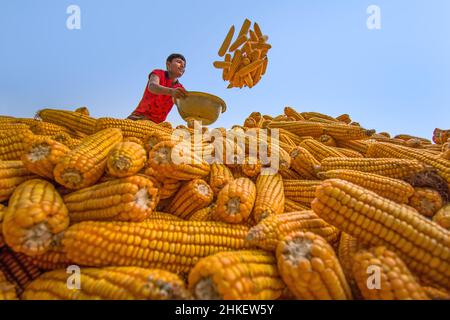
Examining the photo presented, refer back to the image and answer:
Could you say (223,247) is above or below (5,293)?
above

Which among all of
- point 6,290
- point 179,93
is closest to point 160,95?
point 179,93

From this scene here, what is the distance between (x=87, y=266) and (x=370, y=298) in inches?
65.3

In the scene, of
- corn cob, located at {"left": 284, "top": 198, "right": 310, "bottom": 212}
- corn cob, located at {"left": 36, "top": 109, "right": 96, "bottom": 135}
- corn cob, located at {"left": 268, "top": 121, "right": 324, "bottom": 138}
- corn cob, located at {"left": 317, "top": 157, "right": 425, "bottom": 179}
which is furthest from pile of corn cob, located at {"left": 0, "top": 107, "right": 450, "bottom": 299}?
corn cob, located at {"left": 268, "top": 121, "right": 324, "bottom": 138}

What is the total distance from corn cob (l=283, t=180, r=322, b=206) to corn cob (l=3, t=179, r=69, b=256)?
2.07 metres

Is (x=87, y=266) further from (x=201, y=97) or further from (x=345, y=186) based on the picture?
(x=201, y=97)

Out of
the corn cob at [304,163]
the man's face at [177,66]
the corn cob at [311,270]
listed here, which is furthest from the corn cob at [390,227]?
the man's face at [177,66]

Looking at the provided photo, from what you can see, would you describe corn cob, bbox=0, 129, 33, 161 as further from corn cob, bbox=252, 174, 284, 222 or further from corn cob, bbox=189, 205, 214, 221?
corn cob, bbox=252, 174, 284, 222

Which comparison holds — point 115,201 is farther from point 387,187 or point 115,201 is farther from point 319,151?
point 319,151

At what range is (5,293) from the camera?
159cm

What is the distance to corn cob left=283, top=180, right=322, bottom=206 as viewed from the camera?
2779 millimetres

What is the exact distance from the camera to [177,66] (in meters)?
6.89

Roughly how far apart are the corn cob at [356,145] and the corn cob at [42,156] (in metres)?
4.19

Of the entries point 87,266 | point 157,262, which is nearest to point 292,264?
point 157,262

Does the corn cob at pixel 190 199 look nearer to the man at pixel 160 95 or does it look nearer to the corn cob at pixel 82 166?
the corn cob at pixel 82 166
